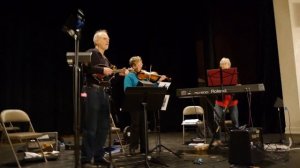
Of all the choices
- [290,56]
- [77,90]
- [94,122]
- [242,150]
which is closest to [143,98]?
[94,122]

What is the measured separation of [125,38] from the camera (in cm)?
972

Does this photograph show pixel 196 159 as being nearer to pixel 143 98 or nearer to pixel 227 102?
pixel 143 98

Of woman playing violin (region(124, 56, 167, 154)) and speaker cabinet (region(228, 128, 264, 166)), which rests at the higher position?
woman playing violin (region(124, 56, 167, 154))

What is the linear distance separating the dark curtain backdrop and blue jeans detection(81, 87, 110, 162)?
172 inches

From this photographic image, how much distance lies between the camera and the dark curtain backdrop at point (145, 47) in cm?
786

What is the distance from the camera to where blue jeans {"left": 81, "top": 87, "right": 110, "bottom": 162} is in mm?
3727

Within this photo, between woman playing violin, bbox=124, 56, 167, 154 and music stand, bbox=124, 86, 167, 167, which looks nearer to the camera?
music stand, bbox=124, 86, 167, 167

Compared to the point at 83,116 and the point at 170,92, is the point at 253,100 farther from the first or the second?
the point at 83,116

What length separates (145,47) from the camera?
9805 mm

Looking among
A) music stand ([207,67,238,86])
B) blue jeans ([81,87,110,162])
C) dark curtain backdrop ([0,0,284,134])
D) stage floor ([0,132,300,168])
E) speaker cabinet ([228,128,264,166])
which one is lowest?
stage floor ([0,132,300,168])

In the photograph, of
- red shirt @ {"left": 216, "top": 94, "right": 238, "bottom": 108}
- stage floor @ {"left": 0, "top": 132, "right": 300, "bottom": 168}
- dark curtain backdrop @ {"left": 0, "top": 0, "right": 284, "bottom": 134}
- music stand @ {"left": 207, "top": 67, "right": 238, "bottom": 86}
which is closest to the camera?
stage floor @ {"left": 0, "top": 132, "right": 300, "bottom": 168}

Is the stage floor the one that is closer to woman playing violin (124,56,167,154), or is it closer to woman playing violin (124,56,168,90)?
woman playing violin (124,56,167,154)

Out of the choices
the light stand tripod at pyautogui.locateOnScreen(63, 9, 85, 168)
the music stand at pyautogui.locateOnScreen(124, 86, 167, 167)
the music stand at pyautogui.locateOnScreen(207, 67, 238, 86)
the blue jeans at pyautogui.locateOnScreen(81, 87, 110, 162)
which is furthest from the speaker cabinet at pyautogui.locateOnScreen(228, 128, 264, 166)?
the light stand tripod at pyautogui.locateOnScreen(63, 9, 85, 168)

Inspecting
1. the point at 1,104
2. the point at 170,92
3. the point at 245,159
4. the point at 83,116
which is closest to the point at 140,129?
the point at 83,116
